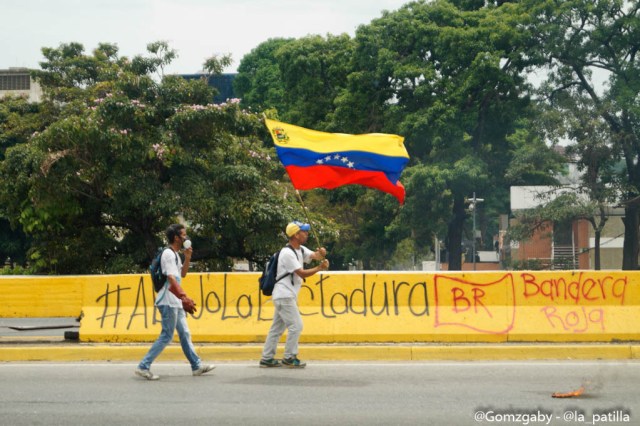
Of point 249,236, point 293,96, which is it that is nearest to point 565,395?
point 249,236

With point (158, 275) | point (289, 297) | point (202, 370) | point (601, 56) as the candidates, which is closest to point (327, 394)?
point (202, 370)

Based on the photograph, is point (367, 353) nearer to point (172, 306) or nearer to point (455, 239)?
point (172, 306)

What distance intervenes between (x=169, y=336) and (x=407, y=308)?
3541 millimetres

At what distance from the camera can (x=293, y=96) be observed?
165ft

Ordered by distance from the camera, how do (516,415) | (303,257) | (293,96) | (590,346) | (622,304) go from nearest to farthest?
1. (516,415)
2. (303,257)
3. (590,346)
4. (622,304)
5. (293,96)

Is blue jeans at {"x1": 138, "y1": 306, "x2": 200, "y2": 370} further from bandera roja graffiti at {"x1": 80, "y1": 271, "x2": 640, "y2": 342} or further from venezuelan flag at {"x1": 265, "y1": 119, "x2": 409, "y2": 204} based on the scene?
venezuelan flag at {"x1": 265, "y1": 119, "x2": 409, "y2": 204}

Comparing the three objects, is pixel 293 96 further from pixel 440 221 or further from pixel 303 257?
pixel 303 257

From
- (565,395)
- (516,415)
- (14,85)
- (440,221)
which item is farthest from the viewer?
(14,85)

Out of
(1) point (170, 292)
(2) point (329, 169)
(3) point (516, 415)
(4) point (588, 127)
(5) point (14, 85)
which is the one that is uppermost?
(5) point (14, 85)

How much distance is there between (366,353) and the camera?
11320mm

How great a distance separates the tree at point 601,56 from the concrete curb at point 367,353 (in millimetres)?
32495

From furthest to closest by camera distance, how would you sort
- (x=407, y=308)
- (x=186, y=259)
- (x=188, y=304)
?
(x=407, y=308), (x=186, y=259), (x=188, y=304)

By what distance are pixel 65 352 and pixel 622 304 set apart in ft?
22.5

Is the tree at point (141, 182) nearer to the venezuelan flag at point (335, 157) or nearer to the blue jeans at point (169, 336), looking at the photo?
the venezuelan flag at point (335, 157)
